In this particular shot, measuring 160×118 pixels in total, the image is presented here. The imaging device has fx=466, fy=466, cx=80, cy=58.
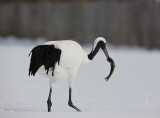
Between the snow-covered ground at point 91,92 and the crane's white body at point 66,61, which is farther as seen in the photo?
the crane's white body at point 66,61

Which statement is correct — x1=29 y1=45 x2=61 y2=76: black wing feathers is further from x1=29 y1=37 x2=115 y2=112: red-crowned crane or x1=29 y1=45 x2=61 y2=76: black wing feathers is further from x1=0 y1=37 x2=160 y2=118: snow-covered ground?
x1=0 y1=37 x2=160 y2=118: snow-covered ground

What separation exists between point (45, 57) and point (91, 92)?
2.33m

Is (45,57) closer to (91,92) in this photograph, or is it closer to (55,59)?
(55,59)

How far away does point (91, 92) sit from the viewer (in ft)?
24.8

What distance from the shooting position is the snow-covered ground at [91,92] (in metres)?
5.35

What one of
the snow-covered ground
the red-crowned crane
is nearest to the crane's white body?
→ the red-crowned crane

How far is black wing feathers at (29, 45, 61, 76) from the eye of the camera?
17.6ft

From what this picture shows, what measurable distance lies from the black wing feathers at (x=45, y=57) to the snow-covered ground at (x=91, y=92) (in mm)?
527

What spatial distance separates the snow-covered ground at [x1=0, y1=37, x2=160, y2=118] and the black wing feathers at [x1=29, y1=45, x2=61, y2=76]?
527 millimetres

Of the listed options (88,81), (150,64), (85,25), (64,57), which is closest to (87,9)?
(85,25)

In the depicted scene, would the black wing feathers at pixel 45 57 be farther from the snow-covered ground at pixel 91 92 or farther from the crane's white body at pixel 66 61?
the snow-covered ground at pixel 91 92

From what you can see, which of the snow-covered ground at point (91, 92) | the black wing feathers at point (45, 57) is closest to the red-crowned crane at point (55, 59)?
the black wing feathers at point (45, 57)

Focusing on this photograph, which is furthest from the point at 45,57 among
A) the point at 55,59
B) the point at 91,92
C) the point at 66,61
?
the point at 91,92

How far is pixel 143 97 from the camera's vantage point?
704cm
